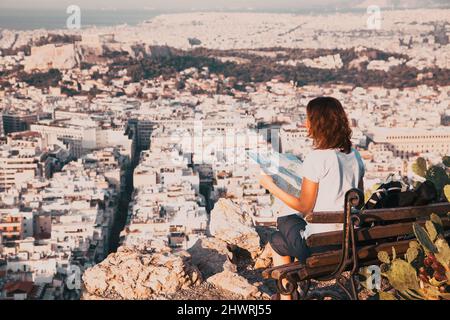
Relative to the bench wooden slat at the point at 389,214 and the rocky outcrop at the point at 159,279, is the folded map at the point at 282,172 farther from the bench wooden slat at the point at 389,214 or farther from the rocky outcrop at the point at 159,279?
the rocky outcrop at the point at 159,279

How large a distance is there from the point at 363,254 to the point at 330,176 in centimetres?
24

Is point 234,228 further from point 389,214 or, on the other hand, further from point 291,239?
point 389,214

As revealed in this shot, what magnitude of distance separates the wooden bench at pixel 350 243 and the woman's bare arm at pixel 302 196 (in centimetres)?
6

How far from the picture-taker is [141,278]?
2758 millimetres

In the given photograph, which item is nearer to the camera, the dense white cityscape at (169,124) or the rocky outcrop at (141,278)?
the rocky outcrop at (141,278)

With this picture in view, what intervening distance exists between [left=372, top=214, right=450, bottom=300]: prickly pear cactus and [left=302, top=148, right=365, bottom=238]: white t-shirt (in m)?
0.19

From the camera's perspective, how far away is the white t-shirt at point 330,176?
2.25 metres

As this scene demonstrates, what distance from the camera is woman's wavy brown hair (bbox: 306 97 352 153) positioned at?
223cm

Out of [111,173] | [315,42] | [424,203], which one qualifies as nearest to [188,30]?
[315,42]
